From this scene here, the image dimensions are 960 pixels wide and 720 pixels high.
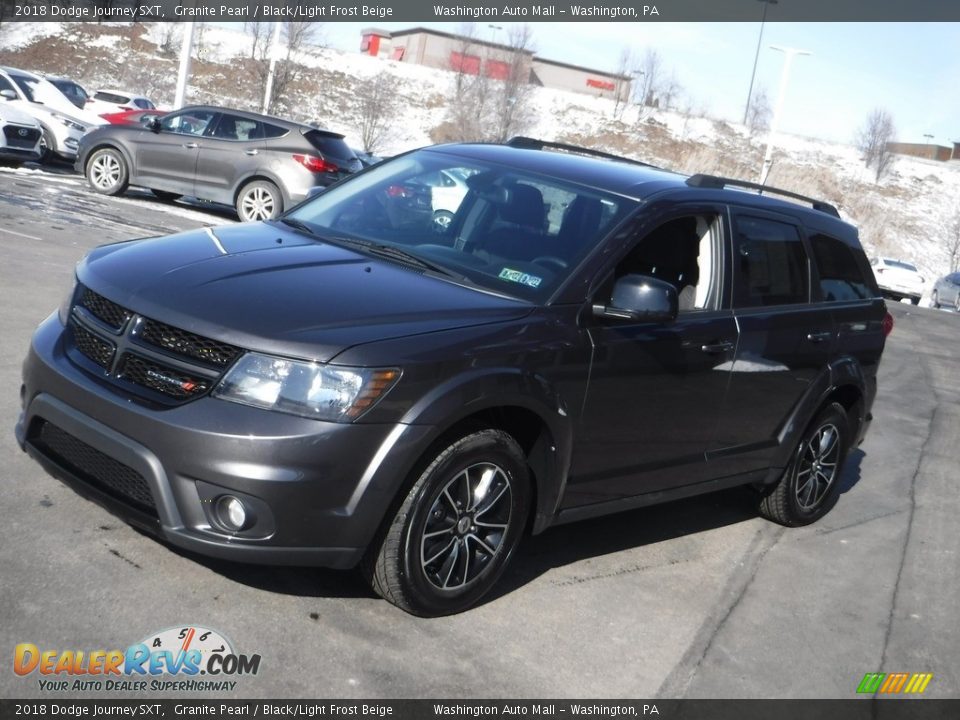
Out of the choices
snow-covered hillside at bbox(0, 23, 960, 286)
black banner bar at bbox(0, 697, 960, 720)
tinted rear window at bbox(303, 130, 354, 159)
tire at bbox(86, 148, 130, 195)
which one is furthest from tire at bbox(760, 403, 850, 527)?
snow-covered hillside at bbox(0, 23, 960, 286)

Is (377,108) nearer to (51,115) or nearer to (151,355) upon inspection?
(51,115)

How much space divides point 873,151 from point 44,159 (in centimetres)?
6739

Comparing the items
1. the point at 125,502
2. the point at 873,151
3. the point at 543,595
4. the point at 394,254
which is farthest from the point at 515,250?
→ the point at 873,151

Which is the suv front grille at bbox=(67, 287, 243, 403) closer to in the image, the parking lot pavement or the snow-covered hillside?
the parking lot pavement

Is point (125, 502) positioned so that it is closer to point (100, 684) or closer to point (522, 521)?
point (100, 684)

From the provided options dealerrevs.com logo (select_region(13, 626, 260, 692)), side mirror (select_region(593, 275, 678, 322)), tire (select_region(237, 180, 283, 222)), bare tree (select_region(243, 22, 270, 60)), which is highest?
bare tree (select_region(243, 22, 270, 60))

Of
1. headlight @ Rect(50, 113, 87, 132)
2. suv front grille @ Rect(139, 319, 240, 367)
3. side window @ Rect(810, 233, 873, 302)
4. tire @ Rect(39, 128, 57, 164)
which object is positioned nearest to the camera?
suv front grille @ Rect(139, 319, 240, 367)

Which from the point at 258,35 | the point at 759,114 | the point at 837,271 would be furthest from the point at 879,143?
the point at 837,271

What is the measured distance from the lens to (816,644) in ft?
15.9

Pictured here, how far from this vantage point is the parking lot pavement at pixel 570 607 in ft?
12.6

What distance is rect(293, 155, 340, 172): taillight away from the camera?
1697 centimetres

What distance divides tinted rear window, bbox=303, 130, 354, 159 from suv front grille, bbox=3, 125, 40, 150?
530 centimetres

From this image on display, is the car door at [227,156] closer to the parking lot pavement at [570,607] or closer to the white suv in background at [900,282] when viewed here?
the parking lot pavement at [570,607]

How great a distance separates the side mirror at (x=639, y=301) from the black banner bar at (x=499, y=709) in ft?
5.01
